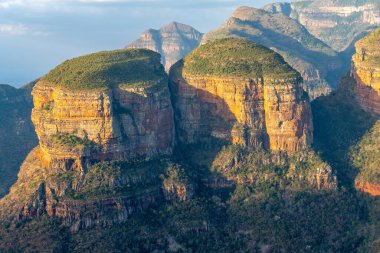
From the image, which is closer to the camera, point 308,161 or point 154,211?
point 154,211

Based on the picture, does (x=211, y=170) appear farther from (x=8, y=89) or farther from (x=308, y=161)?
(x=8, y=89)

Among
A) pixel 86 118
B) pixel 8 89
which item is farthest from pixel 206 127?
pixel 8 89

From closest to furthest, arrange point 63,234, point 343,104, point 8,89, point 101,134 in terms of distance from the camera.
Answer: point 63,234
point 101,134
point 343,104
point 8,89

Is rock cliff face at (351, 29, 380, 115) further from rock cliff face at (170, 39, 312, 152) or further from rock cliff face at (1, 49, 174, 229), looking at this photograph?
rock cliff face at (1, 49, 174, 229)

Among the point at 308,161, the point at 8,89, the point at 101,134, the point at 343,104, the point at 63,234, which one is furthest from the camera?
the point at 8,89

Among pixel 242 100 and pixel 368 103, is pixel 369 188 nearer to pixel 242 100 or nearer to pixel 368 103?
pixel 368 103

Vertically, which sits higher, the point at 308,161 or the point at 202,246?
the point at 308,161

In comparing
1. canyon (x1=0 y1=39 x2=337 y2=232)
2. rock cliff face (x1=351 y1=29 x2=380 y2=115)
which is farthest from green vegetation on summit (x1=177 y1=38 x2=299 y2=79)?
rock cliff face (x1=351 y1=29 x2=380 y2=115)
